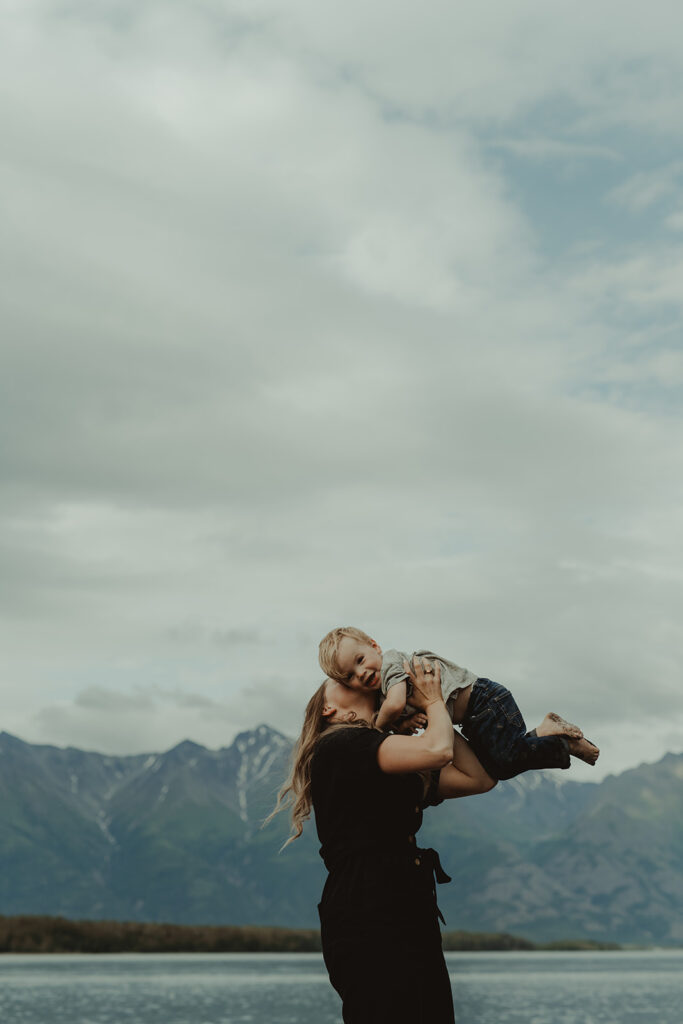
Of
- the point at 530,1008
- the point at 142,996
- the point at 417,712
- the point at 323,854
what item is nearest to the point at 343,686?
the point at 417,712

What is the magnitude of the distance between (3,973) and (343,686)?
15974cm

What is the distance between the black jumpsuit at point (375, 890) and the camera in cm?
485

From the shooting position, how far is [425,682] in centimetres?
520

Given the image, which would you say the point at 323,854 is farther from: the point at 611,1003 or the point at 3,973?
the point at 3,973

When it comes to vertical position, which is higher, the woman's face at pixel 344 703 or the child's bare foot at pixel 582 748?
the woman's face at pixel 344 703

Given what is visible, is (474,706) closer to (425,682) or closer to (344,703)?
(425,682)

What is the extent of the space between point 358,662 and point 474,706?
1.88ft

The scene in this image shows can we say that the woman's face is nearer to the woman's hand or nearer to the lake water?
the woman's hand

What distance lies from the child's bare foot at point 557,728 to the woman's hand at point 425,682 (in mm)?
498

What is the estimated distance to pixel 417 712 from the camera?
533 centimetres

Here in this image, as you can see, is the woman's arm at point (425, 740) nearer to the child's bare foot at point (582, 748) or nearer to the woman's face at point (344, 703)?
the woman's face at point (344, 703)

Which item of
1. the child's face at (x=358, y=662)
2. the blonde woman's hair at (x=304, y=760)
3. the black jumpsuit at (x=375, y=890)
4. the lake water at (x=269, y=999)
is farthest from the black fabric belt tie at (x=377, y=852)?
the lake water at (x=269, y=999)

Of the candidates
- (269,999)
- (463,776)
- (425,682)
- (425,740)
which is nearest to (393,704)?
(425,682)

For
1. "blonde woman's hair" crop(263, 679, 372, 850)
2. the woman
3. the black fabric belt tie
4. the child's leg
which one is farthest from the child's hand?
the black fabric belt tie
